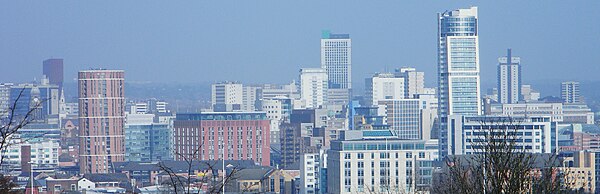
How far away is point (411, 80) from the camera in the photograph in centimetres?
8438

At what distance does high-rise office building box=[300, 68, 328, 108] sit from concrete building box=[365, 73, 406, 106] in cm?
440

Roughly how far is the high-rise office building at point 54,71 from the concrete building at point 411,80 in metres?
19.7

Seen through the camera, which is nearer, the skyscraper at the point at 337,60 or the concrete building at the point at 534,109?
the concrete building at the point at 534,109

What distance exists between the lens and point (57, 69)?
6794 centimetres

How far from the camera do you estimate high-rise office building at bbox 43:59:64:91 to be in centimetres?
6594

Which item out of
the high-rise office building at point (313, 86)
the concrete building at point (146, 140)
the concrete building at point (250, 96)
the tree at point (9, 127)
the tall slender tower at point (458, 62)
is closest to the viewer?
the tree at point (9, 127)

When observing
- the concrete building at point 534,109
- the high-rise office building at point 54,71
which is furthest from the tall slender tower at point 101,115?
the concrete building at point 534,109

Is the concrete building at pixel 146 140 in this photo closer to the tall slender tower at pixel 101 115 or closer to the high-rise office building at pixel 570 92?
the tall slender tower at pixel 101 115

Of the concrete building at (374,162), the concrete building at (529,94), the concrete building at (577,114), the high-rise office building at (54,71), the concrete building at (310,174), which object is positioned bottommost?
the concrete building at (310,174)

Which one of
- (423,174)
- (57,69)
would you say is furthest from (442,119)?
(423,174)

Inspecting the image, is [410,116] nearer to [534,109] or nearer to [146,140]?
[534,109]

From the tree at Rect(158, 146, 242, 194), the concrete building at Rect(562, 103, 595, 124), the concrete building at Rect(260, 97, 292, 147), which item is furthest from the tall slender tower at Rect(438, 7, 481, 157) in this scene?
the tree at Rect(158, 146, 242, 194)

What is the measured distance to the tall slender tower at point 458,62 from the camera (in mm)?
65938

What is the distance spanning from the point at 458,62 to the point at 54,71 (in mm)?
17220
